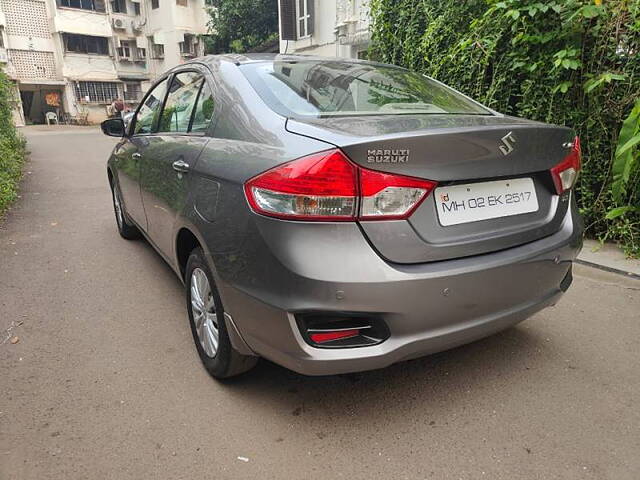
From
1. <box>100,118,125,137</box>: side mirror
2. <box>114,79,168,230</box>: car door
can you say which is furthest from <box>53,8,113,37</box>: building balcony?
<box>114,79,168,230</box>: car door

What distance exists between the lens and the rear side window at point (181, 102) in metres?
2.72

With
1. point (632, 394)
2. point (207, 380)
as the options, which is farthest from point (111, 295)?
point (632, 394)

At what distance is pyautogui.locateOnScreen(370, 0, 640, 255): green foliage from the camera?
3.71m

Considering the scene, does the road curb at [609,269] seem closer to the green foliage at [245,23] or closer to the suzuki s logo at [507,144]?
the suzuki s logo at [507,144]

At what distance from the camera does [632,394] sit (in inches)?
86.0

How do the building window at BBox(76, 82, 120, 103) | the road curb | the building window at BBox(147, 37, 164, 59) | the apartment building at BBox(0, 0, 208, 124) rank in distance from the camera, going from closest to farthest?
the road curb
the apartment building at BBox(0, 0, 208, 124)
the building window at BBox(76, 82, 120, 103)
the building window at BBox(147, 37, 164, 59)

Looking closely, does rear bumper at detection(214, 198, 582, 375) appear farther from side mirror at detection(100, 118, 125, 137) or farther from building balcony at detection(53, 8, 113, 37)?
building balcony at detection(53, 8, 113, 37)

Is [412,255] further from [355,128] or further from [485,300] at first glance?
[355,128]

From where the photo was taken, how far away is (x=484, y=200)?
1.88 metres

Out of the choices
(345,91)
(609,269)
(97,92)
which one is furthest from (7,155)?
(97,92)

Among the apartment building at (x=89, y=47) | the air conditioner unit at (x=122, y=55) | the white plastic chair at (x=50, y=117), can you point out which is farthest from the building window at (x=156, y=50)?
the white plastic chair at (x=50, y=117)

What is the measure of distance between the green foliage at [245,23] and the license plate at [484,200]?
21.1m

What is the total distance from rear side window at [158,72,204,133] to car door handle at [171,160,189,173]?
0.27 metres

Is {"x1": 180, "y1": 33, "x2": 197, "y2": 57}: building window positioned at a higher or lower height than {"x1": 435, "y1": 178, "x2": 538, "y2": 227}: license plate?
higher
